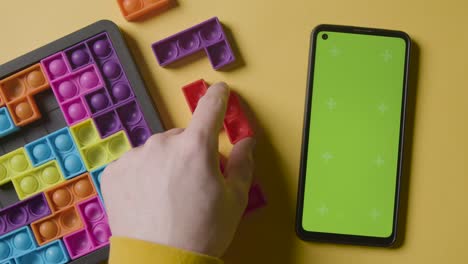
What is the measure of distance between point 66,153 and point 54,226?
0.25 feet

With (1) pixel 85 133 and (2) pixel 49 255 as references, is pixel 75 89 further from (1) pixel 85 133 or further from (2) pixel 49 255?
(2) pixel 49 255

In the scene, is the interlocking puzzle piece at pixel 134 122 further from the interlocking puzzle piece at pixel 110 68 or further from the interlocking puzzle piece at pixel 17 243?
the interlocking puzzle piece at pixel 17 243

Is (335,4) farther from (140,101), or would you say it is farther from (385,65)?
(140,101)

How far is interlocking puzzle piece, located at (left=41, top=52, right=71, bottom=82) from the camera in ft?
1.89

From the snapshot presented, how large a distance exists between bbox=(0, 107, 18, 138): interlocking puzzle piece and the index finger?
0.19 m

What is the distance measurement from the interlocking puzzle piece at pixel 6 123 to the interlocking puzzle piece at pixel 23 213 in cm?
7

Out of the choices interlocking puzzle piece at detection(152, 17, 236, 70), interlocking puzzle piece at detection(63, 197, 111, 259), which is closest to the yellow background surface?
interlocking puzzle piece at detection(152, 17, 236, 70)

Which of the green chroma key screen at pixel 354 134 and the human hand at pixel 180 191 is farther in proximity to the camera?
the green chroma key screen at pixel 354 134

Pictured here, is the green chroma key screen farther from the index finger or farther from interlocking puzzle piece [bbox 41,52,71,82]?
interlocking puzzle piece [bbox 41,52,71,82]

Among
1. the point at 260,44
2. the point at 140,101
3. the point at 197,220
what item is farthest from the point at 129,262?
the point at 260,44

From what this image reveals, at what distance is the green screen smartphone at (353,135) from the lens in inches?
23.7

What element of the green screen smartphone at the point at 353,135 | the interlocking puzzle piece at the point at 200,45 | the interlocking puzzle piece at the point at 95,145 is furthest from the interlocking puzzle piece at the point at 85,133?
the green screen smartphone at the point at 353,135

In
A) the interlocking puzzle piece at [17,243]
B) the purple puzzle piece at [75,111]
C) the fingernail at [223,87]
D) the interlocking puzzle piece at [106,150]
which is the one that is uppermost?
the purple puzzle piece at [75,111]

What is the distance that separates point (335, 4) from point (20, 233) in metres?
0.42
